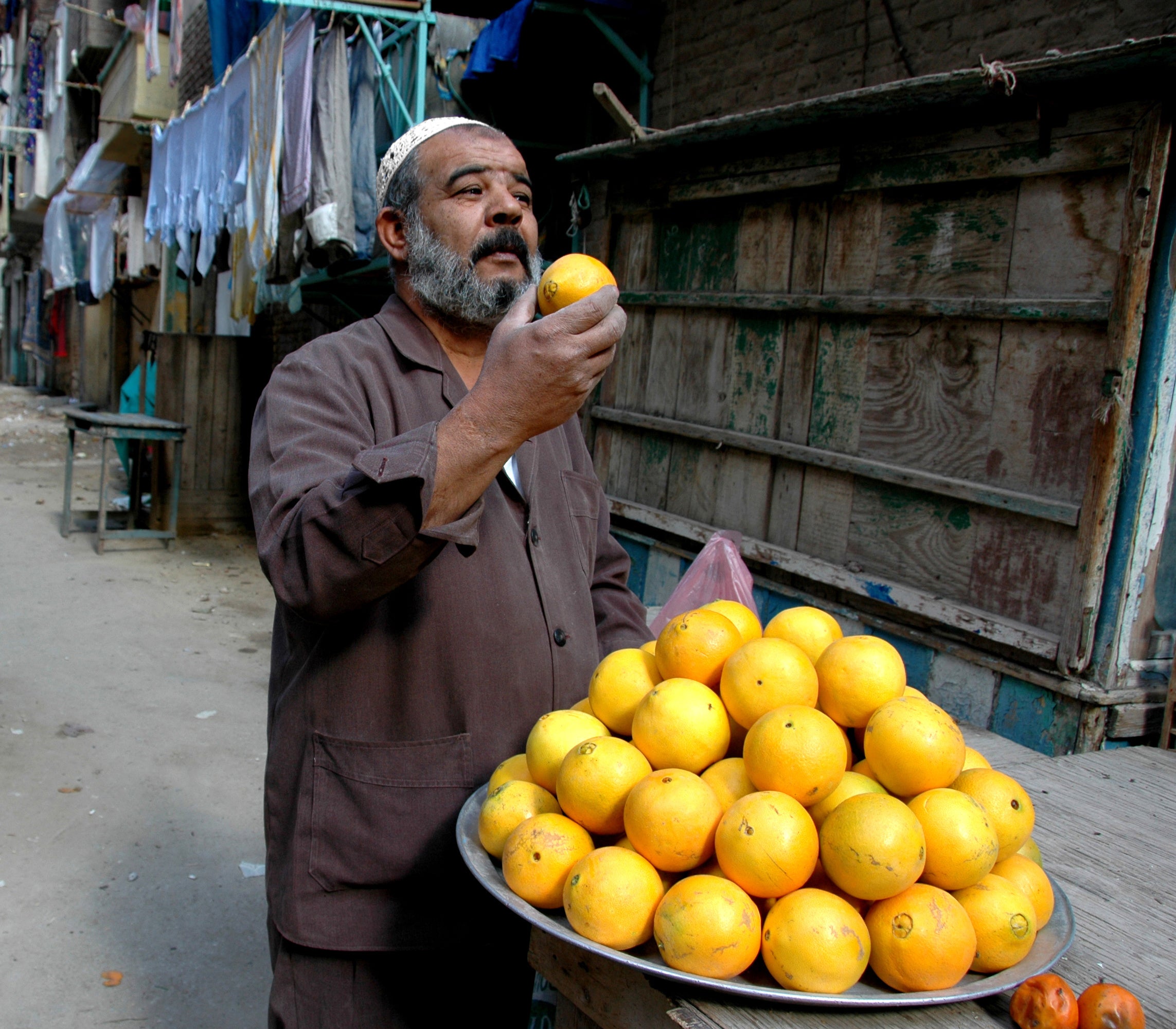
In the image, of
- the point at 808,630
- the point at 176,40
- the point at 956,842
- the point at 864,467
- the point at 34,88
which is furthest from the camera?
the point at 34,88

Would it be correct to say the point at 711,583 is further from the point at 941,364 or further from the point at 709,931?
the point at 709,931

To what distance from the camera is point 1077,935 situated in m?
1.43

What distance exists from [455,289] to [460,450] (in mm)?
665

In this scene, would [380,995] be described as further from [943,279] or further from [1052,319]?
[943,279]

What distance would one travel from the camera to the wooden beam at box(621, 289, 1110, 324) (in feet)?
10.1

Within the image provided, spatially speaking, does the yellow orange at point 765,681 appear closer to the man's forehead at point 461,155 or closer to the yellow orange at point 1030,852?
the yellow orange at point 1030,852

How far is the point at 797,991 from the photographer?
1015mm

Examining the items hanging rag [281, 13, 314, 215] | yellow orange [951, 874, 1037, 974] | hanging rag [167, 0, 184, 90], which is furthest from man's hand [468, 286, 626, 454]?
hanging rag [167, 0, 184, 90]

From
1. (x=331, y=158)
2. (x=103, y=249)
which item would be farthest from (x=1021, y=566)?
(x=103, y=249)

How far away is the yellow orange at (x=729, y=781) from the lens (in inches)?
48.6

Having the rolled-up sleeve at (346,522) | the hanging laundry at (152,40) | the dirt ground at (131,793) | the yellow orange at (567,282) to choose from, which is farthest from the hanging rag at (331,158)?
the hanging laundry at (152,40)

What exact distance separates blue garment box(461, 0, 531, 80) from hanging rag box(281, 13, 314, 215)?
3.54 feet

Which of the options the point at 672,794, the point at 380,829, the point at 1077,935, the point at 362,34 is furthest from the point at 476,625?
the point at 362,34

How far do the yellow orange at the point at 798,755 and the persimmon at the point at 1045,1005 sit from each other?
0.99 ft
